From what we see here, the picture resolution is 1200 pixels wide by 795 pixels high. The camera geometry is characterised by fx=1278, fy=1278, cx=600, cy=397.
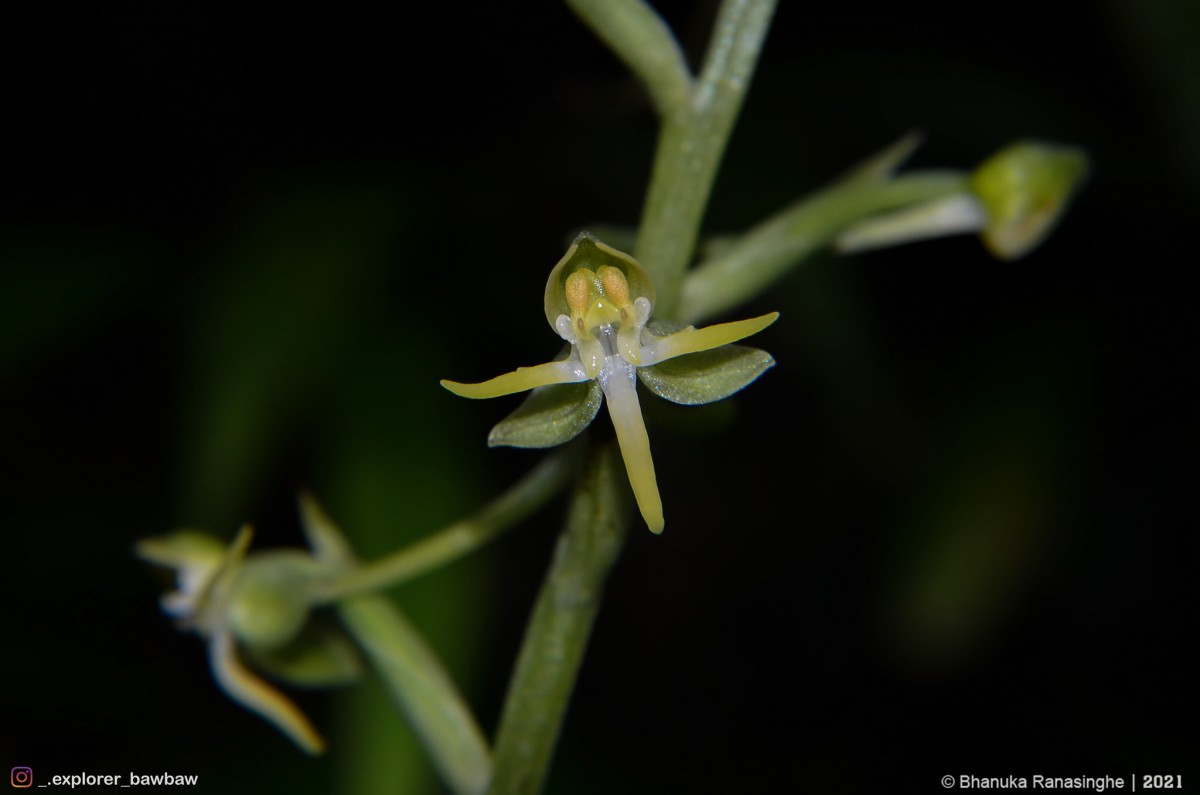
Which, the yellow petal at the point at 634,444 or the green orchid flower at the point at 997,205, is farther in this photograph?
the green orchid flower at the point at 997,205

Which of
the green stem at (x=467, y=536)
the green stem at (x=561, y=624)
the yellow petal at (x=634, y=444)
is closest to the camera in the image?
the yellow petal at (x=634, y=444)

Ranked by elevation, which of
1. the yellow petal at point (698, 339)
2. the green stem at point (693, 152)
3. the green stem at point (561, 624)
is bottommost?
the green stem at point (561, 624)

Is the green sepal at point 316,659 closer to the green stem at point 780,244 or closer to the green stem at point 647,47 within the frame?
the green stem at point 780,244

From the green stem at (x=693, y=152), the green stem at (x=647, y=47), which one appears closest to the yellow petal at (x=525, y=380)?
the green stem at (x=693, y=152)

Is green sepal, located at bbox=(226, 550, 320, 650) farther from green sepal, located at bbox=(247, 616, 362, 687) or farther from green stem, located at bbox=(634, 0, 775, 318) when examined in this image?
green stem, located at bbox=(634, 0, 775, 318)

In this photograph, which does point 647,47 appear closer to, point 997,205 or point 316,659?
point 997,205

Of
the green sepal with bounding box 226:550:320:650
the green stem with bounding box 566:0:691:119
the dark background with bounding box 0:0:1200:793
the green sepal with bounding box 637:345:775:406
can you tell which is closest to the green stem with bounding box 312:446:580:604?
the green sepal with bounding box 226:550:320:650
